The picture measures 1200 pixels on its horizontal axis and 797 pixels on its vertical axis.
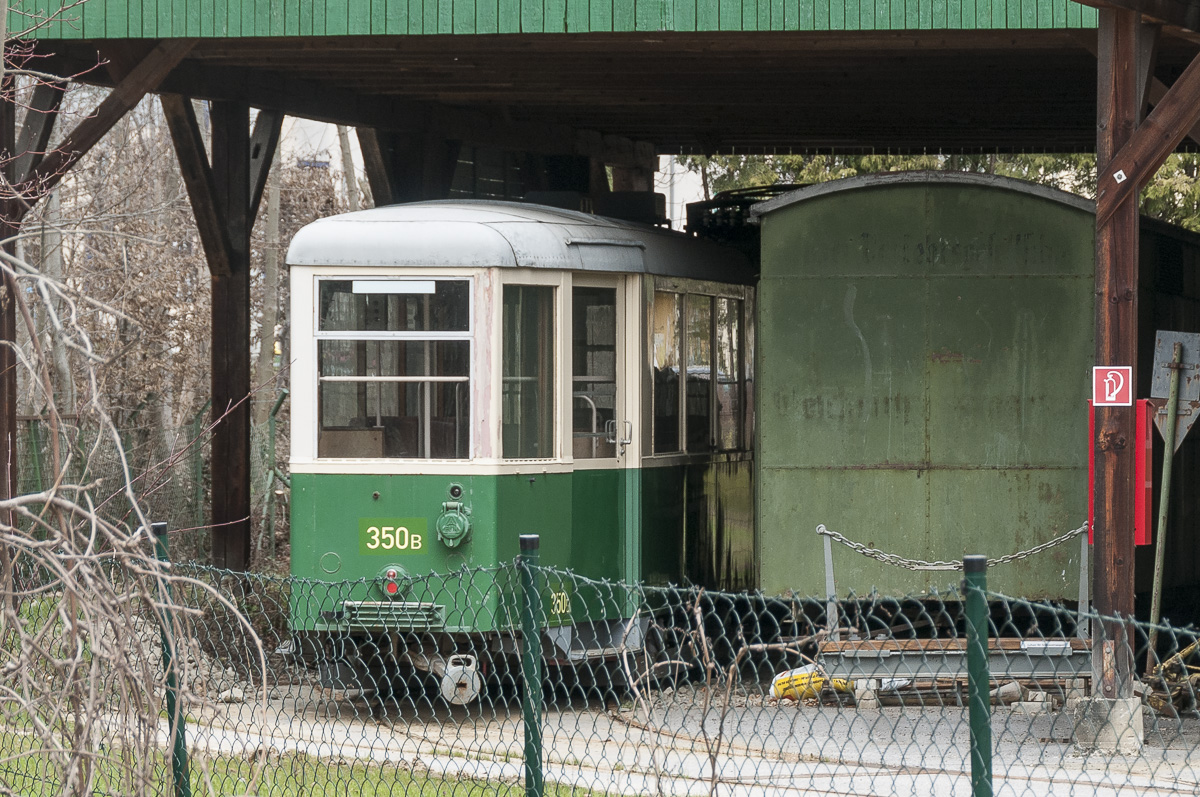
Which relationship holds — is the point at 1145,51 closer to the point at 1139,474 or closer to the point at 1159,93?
the point at 1159,93

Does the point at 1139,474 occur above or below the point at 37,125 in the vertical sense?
below

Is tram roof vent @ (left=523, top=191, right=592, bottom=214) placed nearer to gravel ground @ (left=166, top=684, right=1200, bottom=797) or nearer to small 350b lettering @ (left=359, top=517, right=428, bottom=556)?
small 350b lettering @ (left=359, top=517, right=428, bottom=556)

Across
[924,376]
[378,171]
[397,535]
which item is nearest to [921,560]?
[924,376]

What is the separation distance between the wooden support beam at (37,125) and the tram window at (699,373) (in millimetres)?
4467

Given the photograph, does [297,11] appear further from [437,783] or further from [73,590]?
[73,590]

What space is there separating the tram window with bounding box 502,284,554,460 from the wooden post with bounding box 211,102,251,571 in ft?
13.3

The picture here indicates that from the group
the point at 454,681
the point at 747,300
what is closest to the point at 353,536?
the point at 454,681

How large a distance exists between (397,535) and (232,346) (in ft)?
14.6

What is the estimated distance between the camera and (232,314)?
12844 mm

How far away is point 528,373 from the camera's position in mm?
9266

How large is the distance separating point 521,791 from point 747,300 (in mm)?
5751

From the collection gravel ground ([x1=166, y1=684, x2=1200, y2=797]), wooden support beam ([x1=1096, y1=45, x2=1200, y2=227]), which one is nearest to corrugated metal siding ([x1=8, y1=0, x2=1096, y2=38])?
wooden support beam ([x1=1096, y1=45, x2=1200, y2=227])

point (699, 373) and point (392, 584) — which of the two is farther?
point (699, 373)

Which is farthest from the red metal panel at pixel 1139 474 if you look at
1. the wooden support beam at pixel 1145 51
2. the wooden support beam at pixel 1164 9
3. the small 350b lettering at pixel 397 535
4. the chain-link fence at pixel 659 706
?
the small 350b lettering at pixel 397 535
